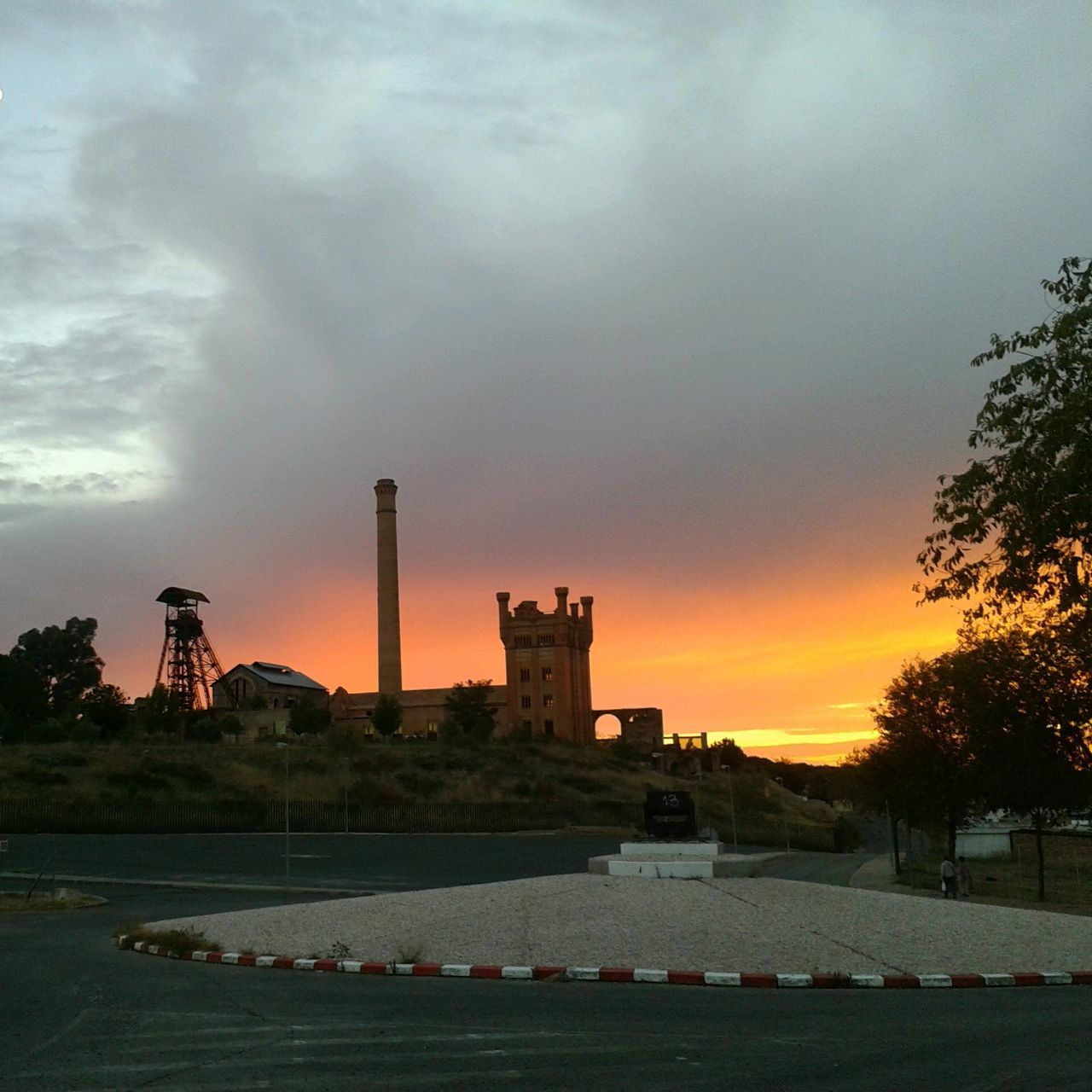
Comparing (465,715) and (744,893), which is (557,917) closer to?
(744,893)

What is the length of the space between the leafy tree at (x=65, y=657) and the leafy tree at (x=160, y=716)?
87.1ft

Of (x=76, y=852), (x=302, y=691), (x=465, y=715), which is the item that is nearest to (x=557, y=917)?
(x=76, y=852)

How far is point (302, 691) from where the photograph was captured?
13150cm

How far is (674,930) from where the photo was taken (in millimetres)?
18125

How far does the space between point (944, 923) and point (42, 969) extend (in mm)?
14194

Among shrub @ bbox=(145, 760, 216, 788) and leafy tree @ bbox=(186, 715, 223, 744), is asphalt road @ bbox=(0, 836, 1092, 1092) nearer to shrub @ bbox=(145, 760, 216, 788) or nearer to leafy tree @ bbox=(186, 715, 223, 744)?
shrub @ bbox=(145, 760, 216, 788)

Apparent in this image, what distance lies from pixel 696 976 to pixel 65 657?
124m

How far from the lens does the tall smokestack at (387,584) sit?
10438 centimetres

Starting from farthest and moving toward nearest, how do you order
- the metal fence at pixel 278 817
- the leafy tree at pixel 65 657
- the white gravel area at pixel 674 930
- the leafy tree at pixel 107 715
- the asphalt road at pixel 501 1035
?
the leafy tree at pixel 65 657, the leafy tree at pixel 107 715, the metal fence at pixel 278 817, the white gravel area at pixel 674 930, the asphalt road at pixel 501 1035

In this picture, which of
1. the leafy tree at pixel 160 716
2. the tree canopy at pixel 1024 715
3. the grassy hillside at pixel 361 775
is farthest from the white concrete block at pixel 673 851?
the leafy tree at pixel 160 716

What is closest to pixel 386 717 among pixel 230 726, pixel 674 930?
pixel 230 726

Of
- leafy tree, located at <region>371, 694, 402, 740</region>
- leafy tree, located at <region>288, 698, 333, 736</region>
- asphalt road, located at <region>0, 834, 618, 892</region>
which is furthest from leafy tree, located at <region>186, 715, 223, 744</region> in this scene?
asphalt road, located at <region>0, 834, 618, 892</region>

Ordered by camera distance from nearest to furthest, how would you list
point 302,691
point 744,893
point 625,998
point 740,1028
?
1. point 740,1028
2. point 625,998
3. point 744,893
4. point 302,691

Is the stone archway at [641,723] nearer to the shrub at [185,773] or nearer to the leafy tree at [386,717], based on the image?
the leafy tree at [386,717]
